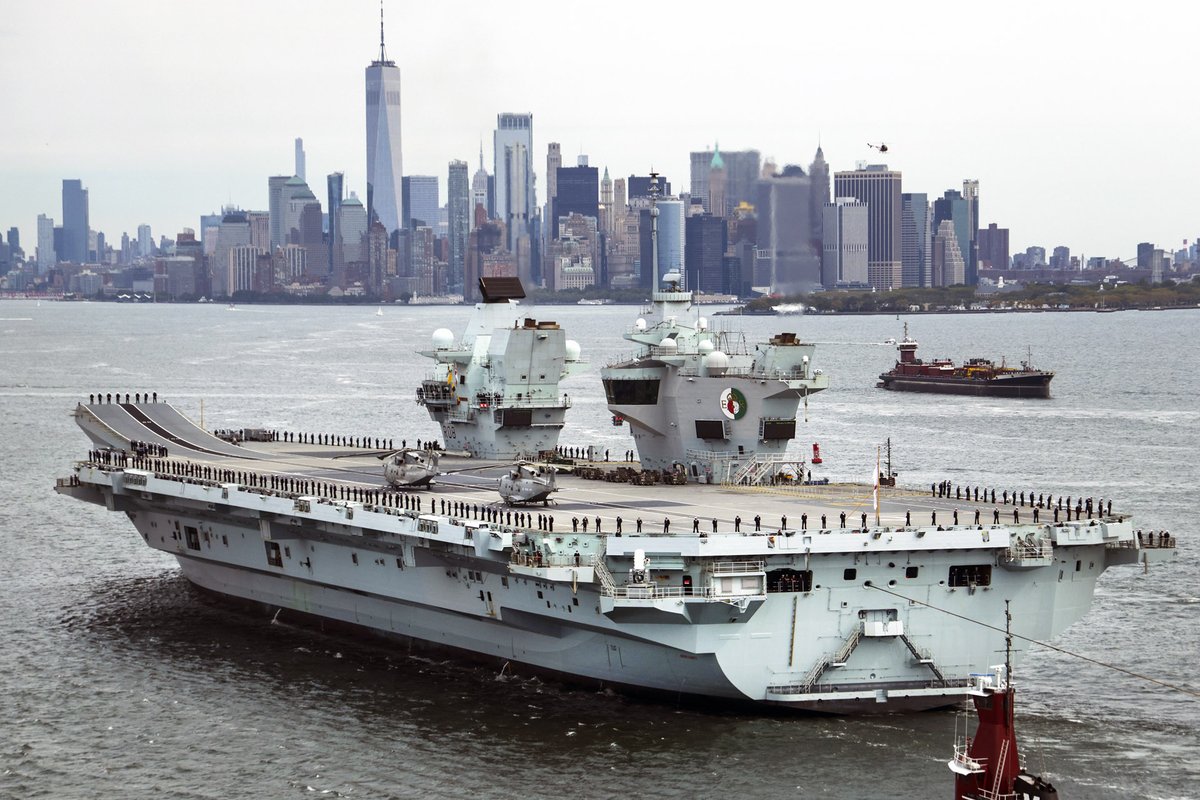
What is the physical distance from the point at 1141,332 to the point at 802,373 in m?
163

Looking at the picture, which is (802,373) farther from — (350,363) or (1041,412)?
(350,363)

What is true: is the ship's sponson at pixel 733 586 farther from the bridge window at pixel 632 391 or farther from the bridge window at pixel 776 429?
the bridge window at pixel 632 391

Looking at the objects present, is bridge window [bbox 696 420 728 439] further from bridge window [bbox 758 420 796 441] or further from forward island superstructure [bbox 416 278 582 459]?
forward island superstructure [bbox 416 278 582 459]

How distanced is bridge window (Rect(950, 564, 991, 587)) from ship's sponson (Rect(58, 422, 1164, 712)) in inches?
1.4

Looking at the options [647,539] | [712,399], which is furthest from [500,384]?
[647,539]

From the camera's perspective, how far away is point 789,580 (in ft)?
96.3

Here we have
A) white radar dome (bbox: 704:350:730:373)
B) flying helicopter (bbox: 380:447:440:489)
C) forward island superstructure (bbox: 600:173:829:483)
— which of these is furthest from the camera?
white radar dome (bbox: 704:350:730:373)

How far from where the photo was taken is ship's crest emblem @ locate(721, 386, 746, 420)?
127 feet

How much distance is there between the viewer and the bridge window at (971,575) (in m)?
30.3

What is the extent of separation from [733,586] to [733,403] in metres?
10.5

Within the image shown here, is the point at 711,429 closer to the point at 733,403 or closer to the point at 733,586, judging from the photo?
the point at 733,403

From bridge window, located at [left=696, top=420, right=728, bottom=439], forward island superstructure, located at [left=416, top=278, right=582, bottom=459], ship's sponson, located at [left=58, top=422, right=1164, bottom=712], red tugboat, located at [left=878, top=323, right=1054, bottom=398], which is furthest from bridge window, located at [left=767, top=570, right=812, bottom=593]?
red tugboat, located at [left=878, top=323, right=1054, bottom=398]

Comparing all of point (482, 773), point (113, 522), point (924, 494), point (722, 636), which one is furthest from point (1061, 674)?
point (113, 522)

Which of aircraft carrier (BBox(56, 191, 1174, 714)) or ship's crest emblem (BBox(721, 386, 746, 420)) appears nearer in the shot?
aircraft carrier (BBox(56, 191, 1174, 714))
